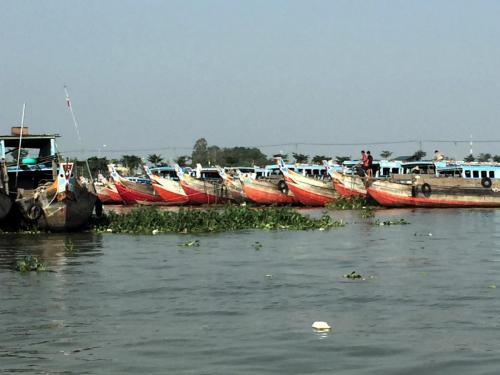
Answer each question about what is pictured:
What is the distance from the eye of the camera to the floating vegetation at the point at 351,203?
162 ft

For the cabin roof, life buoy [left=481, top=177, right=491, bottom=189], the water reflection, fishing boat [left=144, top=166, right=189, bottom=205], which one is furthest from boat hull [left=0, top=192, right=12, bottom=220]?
fishing boat [left=144, top=166, right=189, bottom=205]

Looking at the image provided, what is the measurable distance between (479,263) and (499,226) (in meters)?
13.9

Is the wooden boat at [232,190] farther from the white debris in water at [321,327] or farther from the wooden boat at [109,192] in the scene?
the white debris in water at [321,327]

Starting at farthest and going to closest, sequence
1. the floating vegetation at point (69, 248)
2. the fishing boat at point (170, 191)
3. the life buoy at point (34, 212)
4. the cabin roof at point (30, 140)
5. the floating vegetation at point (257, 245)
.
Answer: the fishing boat at point (170, 191), the cabin roof at point (30, 140), the life buoy at point (34, 212), the floating vegetation at point (257, 245), the floating vegetation at point (69, 248)

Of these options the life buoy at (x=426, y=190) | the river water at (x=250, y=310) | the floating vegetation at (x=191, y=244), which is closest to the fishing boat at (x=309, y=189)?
the life buoy at (x=426, y=190)

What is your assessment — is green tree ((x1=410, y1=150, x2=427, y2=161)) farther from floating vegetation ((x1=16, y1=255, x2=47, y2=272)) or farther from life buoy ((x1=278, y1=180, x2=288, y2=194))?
floating vegetation ((x1=16, y1=255, x2=47, y2=272))

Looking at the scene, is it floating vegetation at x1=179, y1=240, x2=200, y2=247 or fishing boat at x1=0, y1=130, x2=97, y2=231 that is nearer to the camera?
floating vegetation at x1=179, y1=240, x2=200, y2=247

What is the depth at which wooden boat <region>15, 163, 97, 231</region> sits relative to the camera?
86.8ft

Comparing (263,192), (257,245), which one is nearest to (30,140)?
(257,245)

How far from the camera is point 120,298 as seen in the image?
47.2 feet

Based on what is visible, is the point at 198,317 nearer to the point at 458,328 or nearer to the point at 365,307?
the point at 365,307

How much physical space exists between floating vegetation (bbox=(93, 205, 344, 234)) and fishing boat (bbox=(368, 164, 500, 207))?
17236 millimetres

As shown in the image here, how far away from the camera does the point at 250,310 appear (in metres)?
13.1

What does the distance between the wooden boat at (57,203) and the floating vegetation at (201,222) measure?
1.48m
